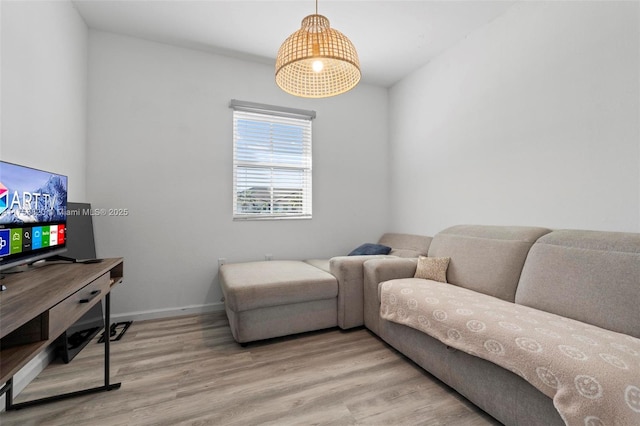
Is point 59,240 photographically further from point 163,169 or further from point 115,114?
point 115,114

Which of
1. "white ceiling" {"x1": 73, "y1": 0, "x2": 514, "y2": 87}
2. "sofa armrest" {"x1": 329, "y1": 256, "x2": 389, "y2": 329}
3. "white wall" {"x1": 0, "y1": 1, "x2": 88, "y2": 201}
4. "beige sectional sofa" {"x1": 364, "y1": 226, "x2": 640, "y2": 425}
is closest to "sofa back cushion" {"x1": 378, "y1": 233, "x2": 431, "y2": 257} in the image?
"beige sectional sofa" {"x1": 364, "y1": 226, "x2": 640, "y2": 425}

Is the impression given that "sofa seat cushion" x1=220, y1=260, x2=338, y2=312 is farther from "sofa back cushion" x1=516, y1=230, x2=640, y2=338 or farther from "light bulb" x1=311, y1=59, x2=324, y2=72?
"light bulb" x1=311, y1=59, x2=324, y2=72

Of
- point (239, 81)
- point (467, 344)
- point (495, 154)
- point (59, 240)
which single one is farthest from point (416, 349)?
point (239, 81)

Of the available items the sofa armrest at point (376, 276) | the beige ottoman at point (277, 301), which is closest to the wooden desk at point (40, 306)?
the beige ottoman at point (277, 301)

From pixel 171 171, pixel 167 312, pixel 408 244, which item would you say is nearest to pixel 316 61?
pixel 171 171

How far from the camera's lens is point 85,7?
7.45 feet

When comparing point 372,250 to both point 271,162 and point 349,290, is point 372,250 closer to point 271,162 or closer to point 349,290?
point 349,290

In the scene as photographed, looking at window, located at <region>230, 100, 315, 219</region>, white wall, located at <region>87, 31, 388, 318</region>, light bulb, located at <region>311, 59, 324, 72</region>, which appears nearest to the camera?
light bulb, located at <region>311, 59, 324, 72</region>

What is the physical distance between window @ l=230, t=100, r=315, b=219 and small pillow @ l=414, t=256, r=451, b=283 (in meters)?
1.47

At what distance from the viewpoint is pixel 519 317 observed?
1445mm

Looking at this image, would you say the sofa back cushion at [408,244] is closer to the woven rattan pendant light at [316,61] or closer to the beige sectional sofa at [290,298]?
the beige sectional sofa at [290,298]

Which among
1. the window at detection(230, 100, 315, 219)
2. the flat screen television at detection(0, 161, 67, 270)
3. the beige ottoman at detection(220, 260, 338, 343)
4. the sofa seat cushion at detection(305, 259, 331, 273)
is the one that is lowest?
the beige ottoman at detection(220, 260, 338, 343)

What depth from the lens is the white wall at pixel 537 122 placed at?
1.70 m

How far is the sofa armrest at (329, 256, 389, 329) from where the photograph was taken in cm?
240
